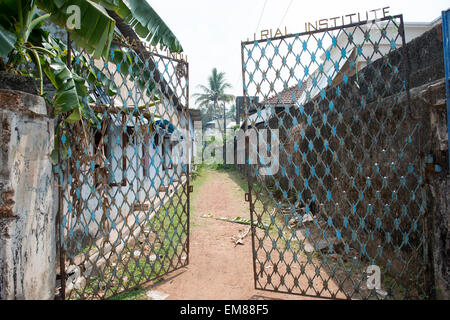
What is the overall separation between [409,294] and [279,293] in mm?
1225

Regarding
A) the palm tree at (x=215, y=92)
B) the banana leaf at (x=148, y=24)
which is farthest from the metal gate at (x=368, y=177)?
the palm tree at (x=215, y=92)

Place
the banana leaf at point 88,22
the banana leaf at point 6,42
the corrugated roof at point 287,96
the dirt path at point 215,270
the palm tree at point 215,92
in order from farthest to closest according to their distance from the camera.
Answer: the palm tree at point 215,92, the dirt path at point 215,270, the corrugated roof at point 287,96, the banana leaf at point 88,22, the banana leaf at point 6,42

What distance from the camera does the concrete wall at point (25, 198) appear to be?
76.5 inches

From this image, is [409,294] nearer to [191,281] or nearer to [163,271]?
[191,281]

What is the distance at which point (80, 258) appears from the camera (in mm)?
3416

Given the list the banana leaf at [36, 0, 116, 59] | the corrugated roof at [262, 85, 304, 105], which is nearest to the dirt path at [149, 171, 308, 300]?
the corrugated roof at [262, 85, 304, 105]

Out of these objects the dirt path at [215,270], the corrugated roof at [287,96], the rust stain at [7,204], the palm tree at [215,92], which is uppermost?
the palm tree at [215,92]

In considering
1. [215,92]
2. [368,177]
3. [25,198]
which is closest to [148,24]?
[25,198]

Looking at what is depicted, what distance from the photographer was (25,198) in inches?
80.9

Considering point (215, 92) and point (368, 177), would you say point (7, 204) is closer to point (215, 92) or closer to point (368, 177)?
point (368, 177)

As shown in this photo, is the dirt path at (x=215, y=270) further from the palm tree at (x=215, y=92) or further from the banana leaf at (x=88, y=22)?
the palm tree at (x=215, y=92)

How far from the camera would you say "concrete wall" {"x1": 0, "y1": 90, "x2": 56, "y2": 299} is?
194cm

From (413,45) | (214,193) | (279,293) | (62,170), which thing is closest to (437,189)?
(413,45)
